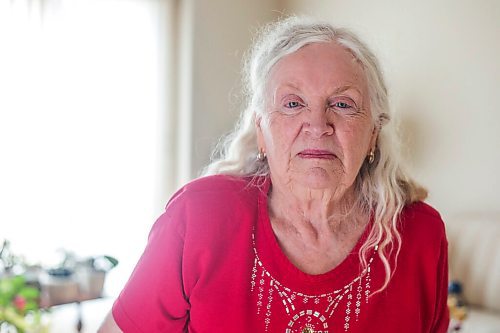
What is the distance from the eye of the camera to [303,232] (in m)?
1.30

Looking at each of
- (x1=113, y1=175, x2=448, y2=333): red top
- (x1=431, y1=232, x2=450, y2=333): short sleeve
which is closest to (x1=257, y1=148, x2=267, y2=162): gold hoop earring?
(x1=113, y1=175, x2=448, y2=333): red top

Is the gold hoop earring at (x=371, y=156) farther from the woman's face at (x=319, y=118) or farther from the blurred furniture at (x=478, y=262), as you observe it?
the blurred furniture at (x=478, y=262)

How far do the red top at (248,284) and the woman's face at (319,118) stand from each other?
13cm

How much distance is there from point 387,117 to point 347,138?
0.55 feet

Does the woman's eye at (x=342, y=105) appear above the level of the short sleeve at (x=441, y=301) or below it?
above

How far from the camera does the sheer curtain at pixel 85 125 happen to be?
143 inches

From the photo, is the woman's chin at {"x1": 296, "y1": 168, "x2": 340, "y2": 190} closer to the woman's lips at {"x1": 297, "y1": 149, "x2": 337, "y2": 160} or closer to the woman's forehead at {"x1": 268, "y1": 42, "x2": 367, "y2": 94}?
the woman's lips at {"x1": 297, "y1": 149, "x2": 337, "y2": 160}

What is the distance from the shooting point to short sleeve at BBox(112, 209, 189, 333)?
3.85 ft

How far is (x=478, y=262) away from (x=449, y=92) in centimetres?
102

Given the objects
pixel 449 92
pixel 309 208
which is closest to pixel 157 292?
pixel 309 208

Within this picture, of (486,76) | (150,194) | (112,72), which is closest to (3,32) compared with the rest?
(112,72)

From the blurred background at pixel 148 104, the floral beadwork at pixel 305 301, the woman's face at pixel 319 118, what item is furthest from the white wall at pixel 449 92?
the floral beadwork at pixel 305 301

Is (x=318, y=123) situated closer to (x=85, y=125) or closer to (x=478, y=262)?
(x=478, y=262)

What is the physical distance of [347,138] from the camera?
49.0 inches
